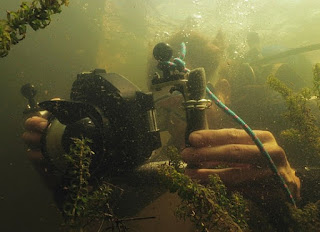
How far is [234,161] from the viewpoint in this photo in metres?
1.99

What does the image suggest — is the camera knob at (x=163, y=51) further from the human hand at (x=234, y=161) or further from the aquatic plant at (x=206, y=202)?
the aquatic plant at (x=206, y=202)

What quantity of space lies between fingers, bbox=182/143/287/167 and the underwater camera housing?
1.82 feet

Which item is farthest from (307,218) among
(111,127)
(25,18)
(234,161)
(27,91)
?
(27,91)

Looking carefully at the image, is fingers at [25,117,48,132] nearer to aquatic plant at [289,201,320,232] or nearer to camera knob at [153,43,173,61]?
camera knob at [153,43,173,61]

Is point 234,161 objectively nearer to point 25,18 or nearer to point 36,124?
point 25,18

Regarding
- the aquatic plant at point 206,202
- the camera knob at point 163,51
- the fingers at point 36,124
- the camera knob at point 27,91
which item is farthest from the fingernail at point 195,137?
the camera knob at point 27,91

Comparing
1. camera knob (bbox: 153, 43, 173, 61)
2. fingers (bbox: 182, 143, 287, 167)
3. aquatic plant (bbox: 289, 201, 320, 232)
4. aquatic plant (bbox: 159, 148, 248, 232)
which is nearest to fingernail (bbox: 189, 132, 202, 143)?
fingers (bbox: 182, 143, 287, 167)

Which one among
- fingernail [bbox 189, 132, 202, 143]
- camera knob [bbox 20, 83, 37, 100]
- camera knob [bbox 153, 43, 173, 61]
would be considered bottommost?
fingernail [bbox 189, 132, 202, 143]

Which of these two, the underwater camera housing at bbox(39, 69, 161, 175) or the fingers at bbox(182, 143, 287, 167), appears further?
the underwater camera housing at bbox(39, 69, 161, 175)

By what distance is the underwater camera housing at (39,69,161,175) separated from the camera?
7.32 ft

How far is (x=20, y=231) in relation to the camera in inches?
372

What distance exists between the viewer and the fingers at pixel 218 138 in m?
1.92

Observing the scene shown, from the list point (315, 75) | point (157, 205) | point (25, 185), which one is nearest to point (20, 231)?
point (25, 185)

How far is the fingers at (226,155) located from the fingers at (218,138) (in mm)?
55
